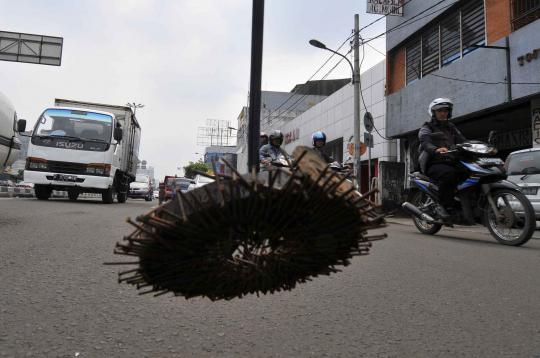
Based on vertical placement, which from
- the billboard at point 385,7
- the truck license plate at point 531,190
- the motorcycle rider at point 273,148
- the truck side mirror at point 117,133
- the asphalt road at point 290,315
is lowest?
the asphalt road at point 290,315

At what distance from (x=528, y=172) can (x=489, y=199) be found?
3.67 metres

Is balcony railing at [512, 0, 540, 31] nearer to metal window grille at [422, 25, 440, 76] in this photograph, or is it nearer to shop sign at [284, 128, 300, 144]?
metal window grille at [422, 25, 440, 76]

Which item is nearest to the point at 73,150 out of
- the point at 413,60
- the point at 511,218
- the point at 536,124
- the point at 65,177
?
the point at 65,177

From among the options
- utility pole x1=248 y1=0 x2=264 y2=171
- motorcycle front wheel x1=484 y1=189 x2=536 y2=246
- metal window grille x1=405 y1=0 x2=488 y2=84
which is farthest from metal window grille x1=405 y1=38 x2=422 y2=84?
utility pole x1=248 y1=0 x2=264 y2=171

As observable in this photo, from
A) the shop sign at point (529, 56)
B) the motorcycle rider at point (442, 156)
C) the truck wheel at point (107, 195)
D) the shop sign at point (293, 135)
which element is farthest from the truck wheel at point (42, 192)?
the shop sign at point (293, 135)

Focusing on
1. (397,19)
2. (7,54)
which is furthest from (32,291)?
(7,54)

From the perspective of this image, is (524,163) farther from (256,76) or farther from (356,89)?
(256,76)

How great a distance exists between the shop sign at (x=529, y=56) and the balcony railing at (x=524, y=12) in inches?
36.0

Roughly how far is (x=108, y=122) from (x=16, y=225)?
6.42m

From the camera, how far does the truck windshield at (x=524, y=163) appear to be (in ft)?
27.2

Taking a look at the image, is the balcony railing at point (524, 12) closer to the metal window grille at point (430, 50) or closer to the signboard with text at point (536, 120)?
the signboard with text at point (536, 120)

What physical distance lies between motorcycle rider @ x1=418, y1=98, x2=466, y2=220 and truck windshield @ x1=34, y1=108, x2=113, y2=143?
9104 mm

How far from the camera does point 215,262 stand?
823 mm

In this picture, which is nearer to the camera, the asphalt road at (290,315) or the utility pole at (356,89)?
the asphalt road at (290,315)
